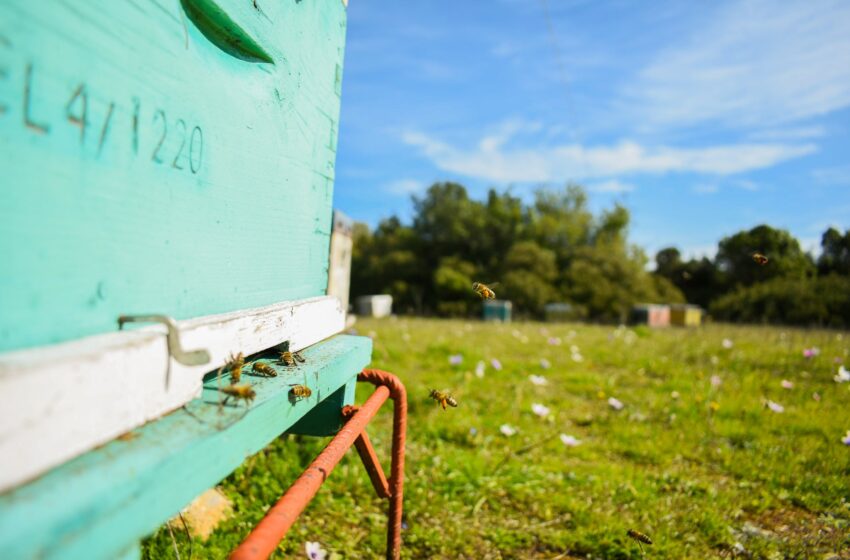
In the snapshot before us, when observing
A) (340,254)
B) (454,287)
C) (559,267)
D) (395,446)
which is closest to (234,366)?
(395,446)

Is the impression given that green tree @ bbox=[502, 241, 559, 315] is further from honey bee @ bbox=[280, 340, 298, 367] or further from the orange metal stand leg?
honey bee @ bbox=[280, 340, 298, 367]

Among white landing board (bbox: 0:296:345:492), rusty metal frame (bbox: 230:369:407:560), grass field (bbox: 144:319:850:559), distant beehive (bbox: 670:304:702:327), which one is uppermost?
white landing board (bbox: 0:296:345:492)

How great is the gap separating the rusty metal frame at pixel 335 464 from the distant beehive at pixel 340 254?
57.4 inches

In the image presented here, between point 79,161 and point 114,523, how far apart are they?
0.44m

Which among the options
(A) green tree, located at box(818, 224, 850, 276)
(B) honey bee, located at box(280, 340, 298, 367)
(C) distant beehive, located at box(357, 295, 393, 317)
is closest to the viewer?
(B) honey bee, located at box(280, 340, 298, 367)

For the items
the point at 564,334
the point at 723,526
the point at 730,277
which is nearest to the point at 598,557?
the point at 723,526

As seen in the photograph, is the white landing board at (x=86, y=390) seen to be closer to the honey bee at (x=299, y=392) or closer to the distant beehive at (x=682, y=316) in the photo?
the honey bee at (x=299, y=392)

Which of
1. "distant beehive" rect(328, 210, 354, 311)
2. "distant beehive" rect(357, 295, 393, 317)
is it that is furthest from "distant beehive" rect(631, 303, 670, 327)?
"distant beehive" rect(328, 210, 354, 311)

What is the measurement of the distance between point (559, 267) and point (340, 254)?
28665 millimetres

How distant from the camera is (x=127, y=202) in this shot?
0.75 metres

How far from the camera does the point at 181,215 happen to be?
893mm

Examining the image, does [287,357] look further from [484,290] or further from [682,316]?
[682,316]

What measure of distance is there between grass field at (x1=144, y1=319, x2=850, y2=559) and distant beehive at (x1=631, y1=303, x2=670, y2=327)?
43.6 ft

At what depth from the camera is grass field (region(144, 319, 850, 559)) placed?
2.62 m
